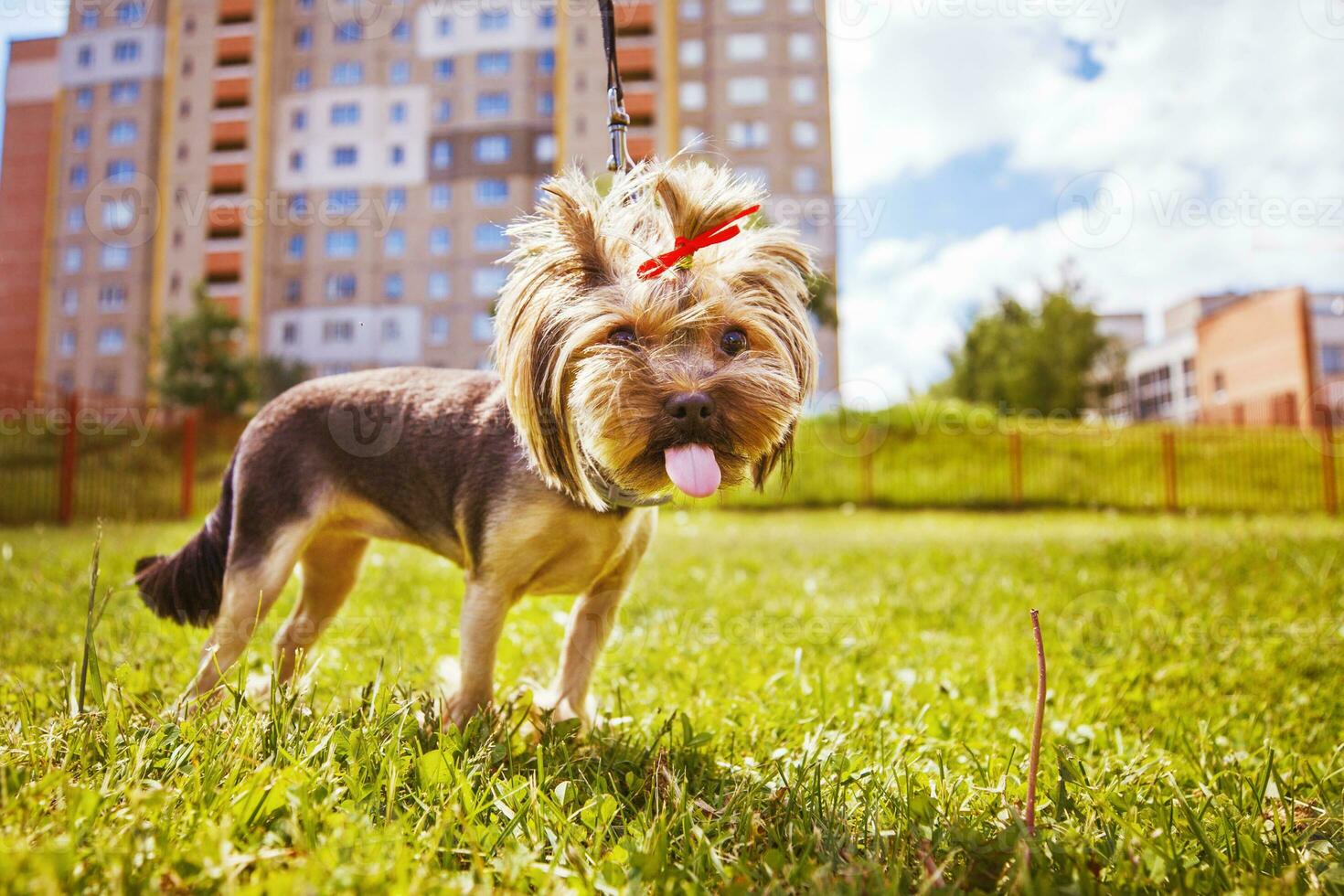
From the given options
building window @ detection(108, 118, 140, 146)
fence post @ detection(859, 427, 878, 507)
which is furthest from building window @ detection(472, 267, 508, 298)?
fence post @ detection(859, 427, 878, 507)

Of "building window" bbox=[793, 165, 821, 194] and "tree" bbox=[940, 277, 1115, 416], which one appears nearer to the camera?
"tree" bbox=[940, 277, 1115, 416]

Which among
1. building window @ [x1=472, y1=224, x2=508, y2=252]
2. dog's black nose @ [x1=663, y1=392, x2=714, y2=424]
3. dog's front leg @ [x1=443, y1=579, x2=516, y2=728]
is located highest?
building window @ [x1=472, y1=224, x2=508, y2=252]

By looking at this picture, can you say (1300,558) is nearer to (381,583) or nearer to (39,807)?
(381,583)

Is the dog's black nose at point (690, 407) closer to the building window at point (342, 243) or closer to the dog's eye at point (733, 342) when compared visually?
the dog's eye at point (733, 342)

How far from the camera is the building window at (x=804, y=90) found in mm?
49250

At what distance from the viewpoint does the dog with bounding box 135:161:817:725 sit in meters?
2.51

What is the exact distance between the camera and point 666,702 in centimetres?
343

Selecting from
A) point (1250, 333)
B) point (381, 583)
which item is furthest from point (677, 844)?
point (1250, 333)

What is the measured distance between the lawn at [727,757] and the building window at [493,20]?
177ft

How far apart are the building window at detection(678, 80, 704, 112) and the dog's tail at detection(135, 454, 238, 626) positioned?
50514 mm

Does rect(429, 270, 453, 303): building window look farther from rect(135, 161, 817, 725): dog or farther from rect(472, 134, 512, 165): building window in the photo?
rect(135, 161, 817, 725): dog

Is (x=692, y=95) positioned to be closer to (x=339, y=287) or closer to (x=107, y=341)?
(x=339, y=287)

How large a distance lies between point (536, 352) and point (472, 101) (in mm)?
55015

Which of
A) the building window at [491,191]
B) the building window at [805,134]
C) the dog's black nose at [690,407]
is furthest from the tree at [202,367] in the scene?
the dog's black nose at [690,407]
